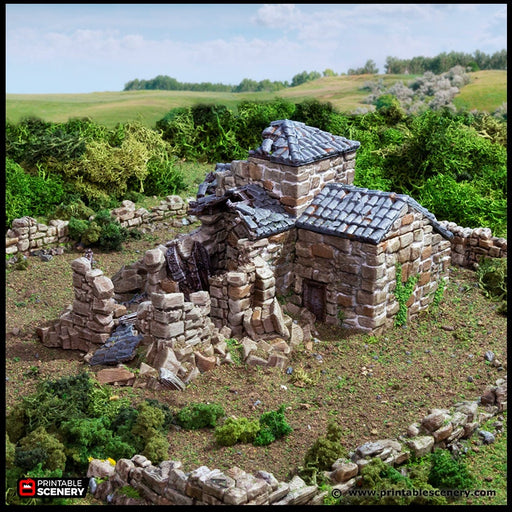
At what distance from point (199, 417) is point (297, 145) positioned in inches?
287

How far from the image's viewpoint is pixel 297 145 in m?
19.2

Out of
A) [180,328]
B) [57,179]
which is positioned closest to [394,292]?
[180,328]

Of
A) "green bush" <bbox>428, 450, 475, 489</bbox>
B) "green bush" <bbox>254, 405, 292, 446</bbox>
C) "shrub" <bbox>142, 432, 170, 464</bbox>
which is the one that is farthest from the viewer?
"green bush" <bbox>254, 405, 292, 446</bbox>

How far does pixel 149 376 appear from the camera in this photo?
1609 cm

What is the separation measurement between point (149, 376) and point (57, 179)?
43.6 ft

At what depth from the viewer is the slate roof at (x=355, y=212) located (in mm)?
17922

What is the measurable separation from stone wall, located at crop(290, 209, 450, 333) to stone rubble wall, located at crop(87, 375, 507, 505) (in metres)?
3.90

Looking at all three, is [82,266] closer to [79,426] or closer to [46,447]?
[79,426]

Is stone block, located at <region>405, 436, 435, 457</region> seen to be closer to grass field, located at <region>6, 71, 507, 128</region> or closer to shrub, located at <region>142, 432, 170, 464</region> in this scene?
shrub, located at <region>142, 432, 170, 464</region>

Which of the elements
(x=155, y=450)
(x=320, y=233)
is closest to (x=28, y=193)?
(x=320, y=233)

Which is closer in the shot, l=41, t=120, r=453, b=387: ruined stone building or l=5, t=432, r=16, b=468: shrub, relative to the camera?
l=5, t=432, r=16, b=468: shrub

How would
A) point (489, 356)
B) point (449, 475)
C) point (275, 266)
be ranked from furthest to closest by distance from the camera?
1. point (275, 266)
2. point (489, 356)
3. point (449, 475)

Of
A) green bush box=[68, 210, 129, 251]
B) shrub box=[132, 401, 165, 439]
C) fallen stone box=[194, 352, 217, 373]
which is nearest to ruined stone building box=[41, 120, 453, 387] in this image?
fallen stone box=[194, 352, 217, 373]

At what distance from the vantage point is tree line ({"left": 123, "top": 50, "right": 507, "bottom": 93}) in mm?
50594
